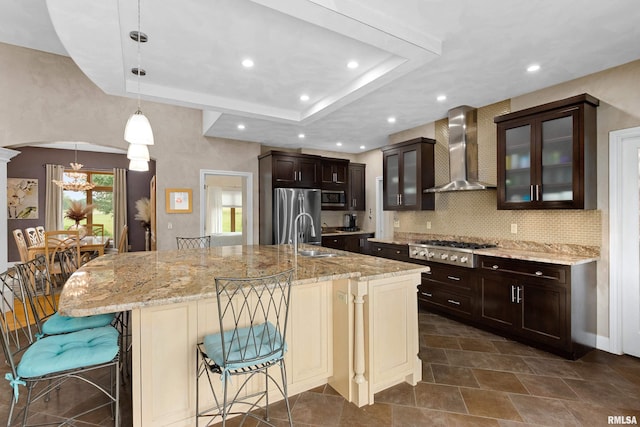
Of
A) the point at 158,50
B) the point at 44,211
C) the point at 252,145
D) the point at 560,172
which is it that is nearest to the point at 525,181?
the point at 560,172

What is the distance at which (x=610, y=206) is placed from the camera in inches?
115

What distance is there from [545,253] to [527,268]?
0.46 meters

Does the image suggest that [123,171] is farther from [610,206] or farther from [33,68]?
[610,206]

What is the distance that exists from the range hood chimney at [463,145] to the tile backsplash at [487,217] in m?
0.07

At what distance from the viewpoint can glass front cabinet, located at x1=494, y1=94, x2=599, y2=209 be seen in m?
2.90

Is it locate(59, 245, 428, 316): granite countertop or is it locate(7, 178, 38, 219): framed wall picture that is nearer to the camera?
locate(59, 245, 428, 316): granite countertop

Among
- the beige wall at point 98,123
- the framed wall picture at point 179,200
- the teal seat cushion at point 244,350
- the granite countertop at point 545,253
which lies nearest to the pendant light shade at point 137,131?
the teal seat cushion at point 244,350

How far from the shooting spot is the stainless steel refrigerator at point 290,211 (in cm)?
552

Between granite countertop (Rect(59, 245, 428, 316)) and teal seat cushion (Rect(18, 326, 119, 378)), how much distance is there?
31 cm

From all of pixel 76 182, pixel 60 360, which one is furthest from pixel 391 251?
pixel 76 182

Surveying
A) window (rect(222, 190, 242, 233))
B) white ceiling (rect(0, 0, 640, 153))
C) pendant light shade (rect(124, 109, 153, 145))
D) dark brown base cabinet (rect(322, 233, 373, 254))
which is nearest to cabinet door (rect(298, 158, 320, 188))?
dark brown base cabinet (rect(322, 233, 373, 254))

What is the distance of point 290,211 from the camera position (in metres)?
5.61

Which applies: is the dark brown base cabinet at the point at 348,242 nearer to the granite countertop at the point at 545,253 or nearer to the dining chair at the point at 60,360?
the granite countertop at the point at 545,253

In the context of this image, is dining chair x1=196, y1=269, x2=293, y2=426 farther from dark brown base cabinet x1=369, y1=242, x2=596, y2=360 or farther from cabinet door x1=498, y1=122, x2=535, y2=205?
cabinet door x1=498, y1=122, x2=535, y2=205
